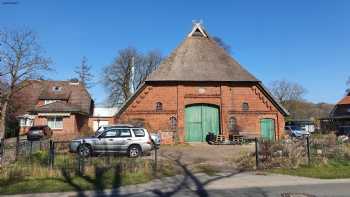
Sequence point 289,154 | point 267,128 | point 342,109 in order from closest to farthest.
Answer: point 289,154 < point 267,128 < point 342,109

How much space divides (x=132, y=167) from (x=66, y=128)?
28.8 metres

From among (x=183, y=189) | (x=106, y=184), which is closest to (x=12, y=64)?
(x=106, y=184)

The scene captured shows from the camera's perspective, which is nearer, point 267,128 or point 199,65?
point 267,128

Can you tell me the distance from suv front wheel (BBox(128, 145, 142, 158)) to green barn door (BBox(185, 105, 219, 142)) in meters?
11.9

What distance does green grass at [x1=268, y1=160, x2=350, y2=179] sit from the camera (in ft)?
45.5

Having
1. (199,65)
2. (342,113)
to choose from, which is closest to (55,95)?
(199,65)

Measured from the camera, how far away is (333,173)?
1427cm

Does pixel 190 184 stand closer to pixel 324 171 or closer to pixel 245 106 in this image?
pixel 324 171

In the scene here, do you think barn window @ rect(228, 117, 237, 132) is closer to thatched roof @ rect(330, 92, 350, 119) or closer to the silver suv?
the silver suv

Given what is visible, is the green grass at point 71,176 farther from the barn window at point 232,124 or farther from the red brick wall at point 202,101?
the barn window at point 232,124

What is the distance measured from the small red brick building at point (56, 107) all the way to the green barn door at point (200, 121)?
438 inches

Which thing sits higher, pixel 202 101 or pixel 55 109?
pixel 202 101

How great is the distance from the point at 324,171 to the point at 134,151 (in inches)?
381

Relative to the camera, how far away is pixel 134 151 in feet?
62.7
